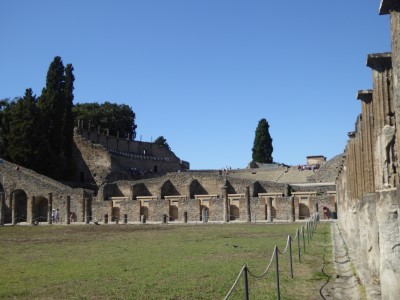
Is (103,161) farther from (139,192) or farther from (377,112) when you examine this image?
(377,112)

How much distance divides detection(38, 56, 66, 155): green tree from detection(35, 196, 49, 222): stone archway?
7.11 metres

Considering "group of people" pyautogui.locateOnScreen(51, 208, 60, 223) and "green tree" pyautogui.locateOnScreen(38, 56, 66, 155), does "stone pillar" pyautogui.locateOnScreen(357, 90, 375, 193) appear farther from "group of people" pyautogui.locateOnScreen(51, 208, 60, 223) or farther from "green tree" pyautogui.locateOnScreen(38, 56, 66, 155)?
"green tree" pyautogui.locateOnScreen(38, 56, 66, 155)

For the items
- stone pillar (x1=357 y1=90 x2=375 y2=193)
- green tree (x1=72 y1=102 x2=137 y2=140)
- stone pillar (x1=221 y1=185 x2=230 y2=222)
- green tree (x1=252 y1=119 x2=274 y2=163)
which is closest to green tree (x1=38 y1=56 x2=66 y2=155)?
green tree (x1=72 y1=102 x2=137 y2=140)

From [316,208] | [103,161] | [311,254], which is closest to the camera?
[311,254]

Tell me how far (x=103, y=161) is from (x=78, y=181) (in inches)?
152

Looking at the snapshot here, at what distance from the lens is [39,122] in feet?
156

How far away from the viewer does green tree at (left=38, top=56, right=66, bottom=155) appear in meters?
49.2

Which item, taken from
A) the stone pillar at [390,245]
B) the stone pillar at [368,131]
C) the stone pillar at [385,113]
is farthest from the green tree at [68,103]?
the stone pillar at [390,245]

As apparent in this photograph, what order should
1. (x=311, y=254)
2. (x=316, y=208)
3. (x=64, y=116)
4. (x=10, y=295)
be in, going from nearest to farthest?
(x=10, y=295) → (x=311, y=254) → (x=316, y=208) → (x=64, y=116)

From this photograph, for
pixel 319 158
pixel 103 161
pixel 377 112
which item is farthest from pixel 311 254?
pixel 319 158

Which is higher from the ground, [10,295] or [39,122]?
[39,122]

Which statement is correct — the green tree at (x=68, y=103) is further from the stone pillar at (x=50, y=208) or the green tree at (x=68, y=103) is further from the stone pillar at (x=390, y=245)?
the stone pillar at (x=390, y=245)

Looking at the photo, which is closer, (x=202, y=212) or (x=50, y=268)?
(x=50, y=268)

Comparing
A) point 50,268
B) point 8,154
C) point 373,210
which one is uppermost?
point 8,154
